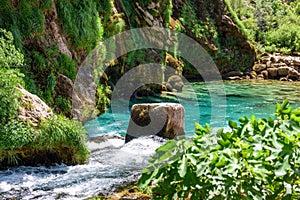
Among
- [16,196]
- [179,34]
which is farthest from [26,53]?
[179,34]

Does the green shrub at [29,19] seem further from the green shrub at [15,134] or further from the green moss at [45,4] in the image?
the green shrub at [15,134]

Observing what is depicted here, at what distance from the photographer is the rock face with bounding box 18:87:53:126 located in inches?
233

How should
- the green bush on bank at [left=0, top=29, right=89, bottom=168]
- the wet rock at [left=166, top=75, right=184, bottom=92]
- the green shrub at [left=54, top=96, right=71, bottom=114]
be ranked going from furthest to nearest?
the wet rock at [left=166, top=75, right=184, bottom=92] → the green shrub at [left=54, top=96, right=71, bottom=114] → the green bush on bank at [left=0, top=29, right=89, bottom=168]

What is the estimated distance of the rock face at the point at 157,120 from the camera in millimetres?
8492

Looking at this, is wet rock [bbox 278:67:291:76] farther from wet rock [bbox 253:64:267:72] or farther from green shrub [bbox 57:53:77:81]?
green shrub [bbox 57:53:77:81]

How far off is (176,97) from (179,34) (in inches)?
244

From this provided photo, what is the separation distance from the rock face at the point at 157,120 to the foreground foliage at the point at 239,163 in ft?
21.6

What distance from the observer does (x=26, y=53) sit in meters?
8.88

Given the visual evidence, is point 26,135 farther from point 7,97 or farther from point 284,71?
point 284,71

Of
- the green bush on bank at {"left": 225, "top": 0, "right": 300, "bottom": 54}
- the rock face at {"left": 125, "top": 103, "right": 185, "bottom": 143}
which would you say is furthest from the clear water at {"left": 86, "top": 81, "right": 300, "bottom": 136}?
the green bush on bank at {"left": 225, "top": 0, "right": 300, "bottom": 54}

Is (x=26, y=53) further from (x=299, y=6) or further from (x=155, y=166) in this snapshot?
(x=299, y=6)

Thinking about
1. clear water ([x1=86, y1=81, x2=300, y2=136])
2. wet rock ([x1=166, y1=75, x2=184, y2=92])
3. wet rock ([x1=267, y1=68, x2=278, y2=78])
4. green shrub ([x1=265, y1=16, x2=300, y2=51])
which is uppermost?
green shrub ([x1=265, y1=16, x2=300, y2=51])

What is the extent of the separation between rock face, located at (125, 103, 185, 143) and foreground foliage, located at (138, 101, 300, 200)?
6575 mm

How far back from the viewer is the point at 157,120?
8.52 meters
